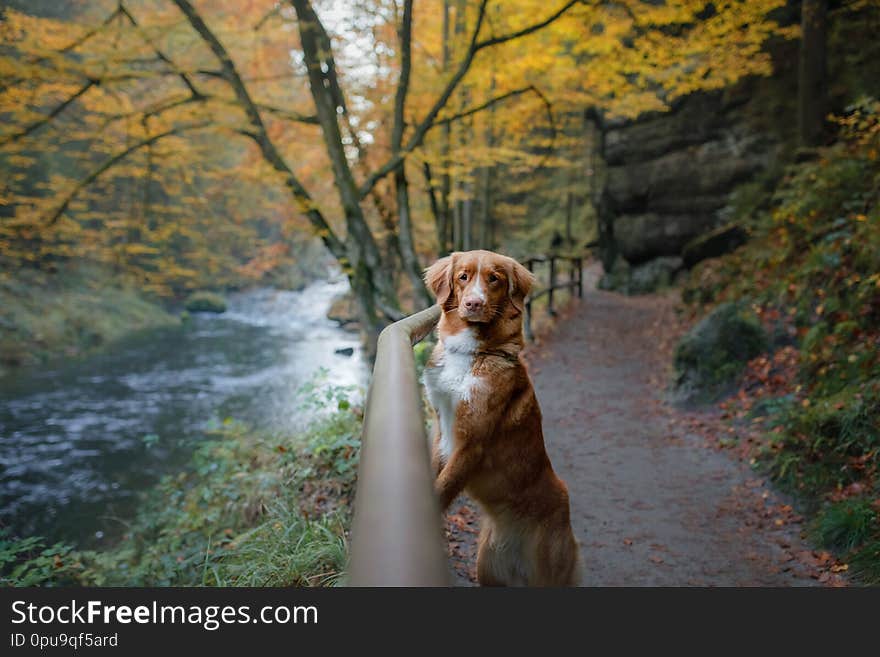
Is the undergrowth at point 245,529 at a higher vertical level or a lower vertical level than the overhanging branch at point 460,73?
lower

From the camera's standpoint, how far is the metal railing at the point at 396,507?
0.76 meters

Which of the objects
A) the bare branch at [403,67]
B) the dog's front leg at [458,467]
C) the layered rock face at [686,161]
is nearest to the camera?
the dog's front leg at [458,467]

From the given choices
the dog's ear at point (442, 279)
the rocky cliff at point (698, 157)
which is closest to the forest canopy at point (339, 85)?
the rocky cliff at point (698, 157)

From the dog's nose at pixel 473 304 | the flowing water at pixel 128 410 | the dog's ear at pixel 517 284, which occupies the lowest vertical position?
the flowing water at pixel 128 410

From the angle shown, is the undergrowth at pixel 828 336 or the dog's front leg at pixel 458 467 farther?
the undergrowth at pixel 828 336

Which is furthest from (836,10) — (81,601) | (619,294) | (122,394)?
(122,394)

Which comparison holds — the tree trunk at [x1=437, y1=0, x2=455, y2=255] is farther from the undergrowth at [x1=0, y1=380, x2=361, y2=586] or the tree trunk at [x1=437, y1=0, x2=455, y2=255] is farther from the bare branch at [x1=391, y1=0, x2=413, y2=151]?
the undergrowth at [x1=0, y1=380, x2=361, y2=586]

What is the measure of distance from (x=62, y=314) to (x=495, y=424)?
1958cm

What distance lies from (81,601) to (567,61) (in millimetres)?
9487

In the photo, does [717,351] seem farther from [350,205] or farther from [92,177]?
[92,177]

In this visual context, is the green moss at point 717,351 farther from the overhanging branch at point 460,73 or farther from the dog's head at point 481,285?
the dog's head at point 481,285

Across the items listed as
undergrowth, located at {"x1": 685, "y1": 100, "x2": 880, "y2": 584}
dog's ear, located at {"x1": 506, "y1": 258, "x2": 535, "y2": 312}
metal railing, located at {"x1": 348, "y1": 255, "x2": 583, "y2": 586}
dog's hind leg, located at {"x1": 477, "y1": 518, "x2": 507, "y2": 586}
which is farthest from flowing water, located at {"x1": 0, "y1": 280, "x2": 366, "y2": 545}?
metal railing, located at {"x1": 348, "y1": 255, "x2": 583, "y2": 586}

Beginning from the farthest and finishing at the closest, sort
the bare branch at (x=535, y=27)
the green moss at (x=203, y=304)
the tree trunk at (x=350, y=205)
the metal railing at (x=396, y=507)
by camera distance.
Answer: the green moss at (x=203, y=304), the tree trunk at (x=350, y=205), the bare branch at (x=535, y=27), the metal railing at (x=396, y=507)

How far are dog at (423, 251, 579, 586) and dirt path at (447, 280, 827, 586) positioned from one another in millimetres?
1260
